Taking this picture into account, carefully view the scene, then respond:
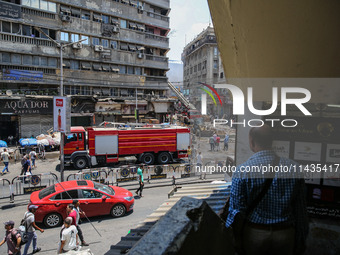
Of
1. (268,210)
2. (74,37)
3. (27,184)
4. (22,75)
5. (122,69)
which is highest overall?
(74,37)

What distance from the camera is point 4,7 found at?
2670 cm

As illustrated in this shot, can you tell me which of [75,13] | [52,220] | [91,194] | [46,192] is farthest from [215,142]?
[75,13]

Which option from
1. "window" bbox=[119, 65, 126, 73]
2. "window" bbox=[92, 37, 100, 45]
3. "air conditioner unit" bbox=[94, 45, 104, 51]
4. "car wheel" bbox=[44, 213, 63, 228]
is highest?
"window" bbox=[92, 37, 100, 45]

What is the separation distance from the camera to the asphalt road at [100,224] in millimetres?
8148

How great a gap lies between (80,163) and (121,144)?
303 centimetres

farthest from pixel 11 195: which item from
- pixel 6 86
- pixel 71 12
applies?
pixel 71 12

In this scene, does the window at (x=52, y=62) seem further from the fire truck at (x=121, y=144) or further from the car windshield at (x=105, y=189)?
the car windshield at (x=105, y=189)

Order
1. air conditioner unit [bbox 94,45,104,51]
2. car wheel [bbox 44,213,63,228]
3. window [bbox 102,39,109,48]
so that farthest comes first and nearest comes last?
window [bbox 102,39,109,48] → air conditioner unit [bbox 94,45,104,51] → car wheel [bbox 44,213,63,228]

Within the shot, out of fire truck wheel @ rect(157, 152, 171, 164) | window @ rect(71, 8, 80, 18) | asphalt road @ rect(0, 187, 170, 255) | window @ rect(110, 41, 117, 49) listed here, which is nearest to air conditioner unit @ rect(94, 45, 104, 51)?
window @ rect(110, 41, 117, 49)

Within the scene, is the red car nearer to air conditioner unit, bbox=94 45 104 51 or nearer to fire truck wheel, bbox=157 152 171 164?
fire truck wheel, bbox=157 152 171 164

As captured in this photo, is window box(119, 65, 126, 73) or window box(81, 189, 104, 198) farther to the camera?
window box(119, 65, 126, 73)

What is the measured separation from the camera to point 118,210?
10.4 m

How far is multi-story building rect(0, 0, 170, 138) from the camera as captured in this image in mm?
27078

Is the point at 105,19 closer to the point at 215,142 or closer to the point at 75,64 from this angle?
the point at 75,64
